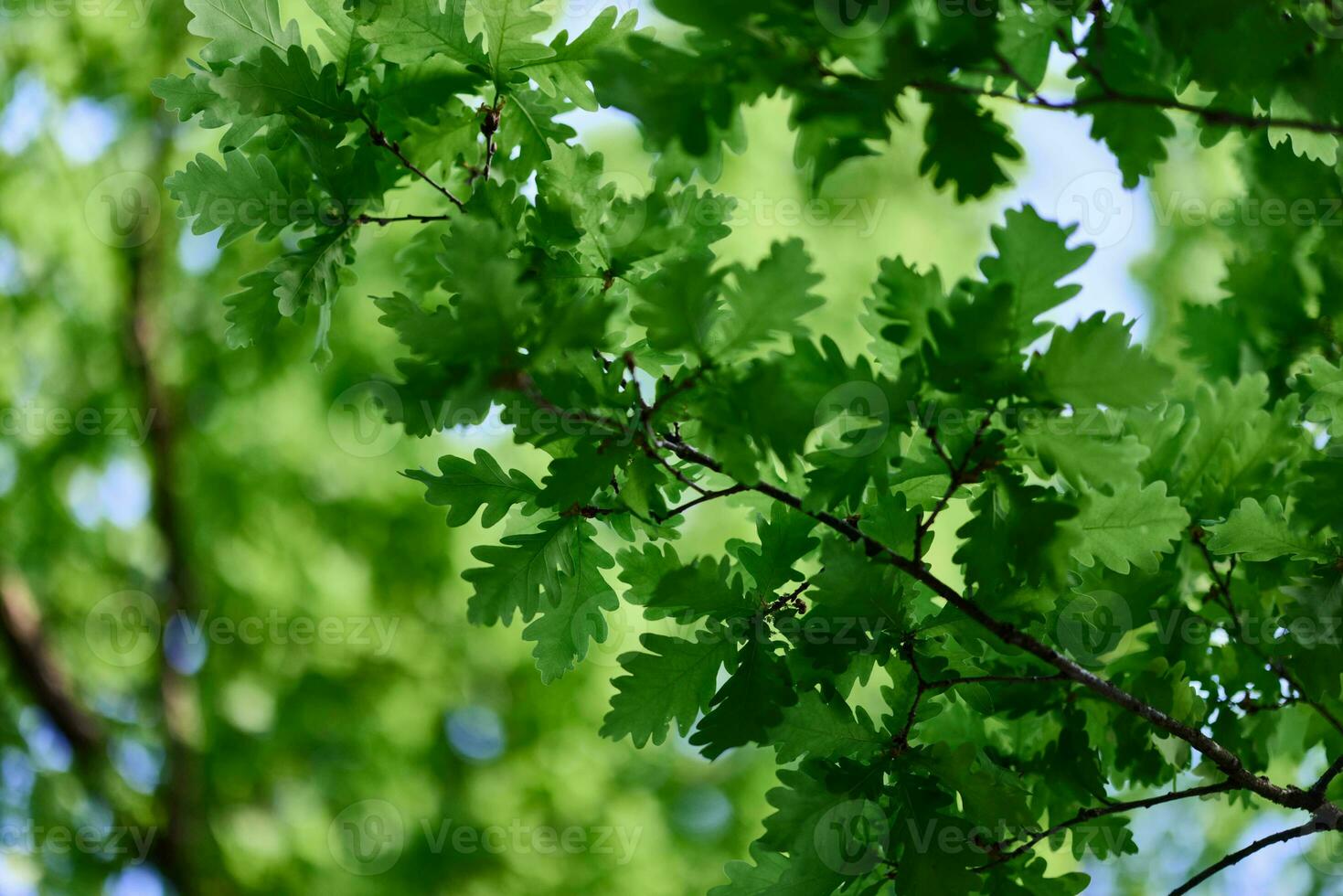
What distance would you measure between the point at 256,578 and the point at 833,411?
14.7 feet

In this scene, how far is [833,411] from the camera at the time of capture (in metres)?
1.20

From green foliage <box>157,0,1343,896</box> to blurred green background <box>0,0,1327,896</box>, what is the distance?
320 cm

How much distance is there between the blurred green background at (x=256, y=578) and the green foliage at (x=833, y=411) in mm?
3205

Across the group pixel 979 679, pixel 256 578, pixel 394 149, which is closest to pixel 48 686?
pixel 256 578

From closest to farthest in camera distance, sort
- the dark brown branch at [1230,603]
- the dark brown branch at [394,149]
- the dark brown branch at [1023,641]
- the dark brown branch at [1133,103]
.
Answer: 1. the dark brown branch at [1133,103]
2. the dark brown branch at [1023,641]
3. the dark brown branch at [394,149]
4. the dark brown branch at [1230,603]

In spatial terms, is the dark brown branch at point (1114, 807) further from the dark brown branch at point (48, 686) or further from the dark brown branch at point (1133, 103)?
the dark brown branch at point (48, 686)

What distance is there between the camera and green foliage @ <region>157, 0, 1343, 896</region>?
1113 mm

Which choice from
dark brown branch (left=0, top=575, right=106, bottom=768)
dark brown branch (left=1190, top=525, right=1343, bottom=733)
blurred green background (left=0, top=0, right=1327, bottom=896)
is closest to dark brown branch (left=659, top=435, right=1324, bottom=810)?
dark brown branch (left=1190, top=525, right=1343, bottom=733)

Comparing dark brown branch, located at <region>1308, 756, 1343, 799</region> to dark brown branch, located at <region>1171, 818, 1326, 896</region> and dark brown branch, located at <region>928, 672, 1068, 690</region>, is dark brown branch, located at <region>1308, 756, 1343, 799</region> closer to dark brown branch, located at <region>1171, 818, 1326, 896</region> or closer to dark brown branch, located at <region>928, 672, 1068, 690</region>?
dark brown branch, located at <region>1171, 818, 1326, 896</region>

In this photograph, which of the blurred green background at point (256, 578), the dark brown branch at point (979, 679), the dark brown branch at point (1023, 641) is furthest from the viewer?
the blurred green background at point (256, 578)

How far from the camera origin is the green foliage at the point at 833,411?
1.11 m

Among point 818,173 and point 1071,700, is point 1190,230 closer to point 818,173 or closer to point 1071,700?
point 1071,700

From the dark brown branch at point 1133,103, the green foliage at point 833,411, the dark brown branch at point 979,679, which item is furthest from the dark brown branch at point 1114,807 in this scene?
the dark brown branch at point 1133,103

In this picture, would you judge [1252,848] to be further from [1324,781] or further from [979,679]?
[979,679]
